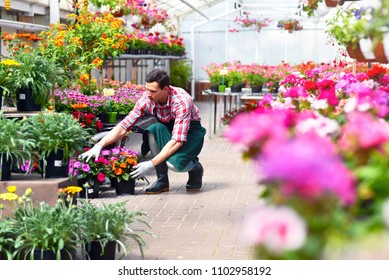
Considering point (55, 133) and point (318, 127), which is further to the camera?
point (55, 133)


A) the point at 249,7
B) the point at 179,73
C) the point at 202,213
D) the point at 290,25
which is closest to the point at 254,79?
the point at 202,213

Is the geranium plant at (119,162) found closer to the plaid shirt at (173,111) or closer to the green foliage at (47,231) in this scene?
the plaid shirt at (173,111)

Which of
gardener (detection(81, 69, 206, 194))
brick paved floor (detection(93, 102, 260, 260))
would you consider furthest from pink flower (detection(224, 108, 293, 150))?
Result: gardener (detection(81, 69, 206, 194))

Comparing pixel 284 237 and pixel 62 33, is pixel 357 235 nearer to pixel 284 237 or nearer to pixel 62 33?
pixel 284 237

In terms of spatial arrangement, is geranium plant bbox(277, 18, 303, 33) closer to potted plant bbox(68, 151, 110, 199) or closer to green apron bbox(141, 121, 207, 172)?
green apron bbox(141, 121, 207, 172)

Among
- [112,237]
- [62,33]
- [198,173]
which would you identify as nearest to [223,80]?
[62,33]

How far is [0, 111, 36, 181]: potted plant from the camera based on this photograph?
4.36 meters

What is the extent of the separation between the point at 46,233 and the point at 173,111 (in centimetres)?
300

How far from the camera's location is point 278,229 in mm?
1407

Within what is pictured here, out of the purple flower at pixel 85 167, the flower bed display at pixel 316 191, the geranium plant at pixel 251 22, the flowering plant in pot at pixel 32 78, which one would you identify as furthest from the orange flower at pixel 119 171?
the geranium plant at pixel 251 22

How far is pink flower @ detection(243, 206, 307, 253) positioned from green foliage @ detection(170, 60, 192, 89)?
1871 cm

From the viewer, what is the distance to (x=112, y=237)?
3.99m

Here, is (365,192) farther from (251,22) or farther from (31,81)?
(251,22)

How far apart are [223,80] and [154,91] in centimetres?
641
